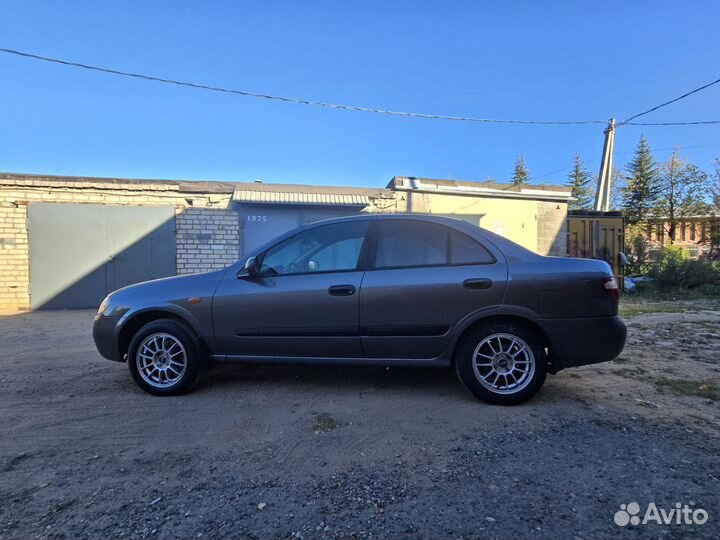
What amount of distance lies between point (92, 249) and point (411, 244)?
9.25 m

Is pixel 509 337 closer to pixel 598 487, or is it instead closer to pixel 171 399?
pixel 598 487

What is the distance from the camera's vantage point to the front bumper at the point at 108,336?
3.87 m

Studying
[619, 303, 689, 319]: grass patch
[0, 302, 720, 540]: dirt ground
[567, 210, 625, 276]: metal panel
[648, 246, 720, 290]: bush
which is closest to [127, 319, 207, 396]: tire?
[0, 302, 720, 540]: dirt ground

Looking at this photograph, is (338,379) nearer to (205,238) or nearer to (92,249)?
(205,238)

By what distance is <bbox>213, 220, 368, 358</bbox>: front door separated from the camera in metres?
3.59

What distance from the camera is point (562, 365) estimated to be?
3387 millimetres

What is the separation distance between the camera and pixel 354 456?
2.68m

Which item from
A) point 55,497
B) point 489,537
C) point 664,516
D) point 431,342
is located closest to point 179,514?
point 55,497

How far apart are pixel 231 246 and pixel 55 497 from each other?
8.64 meters

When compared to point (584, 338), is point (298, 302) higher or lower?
higher

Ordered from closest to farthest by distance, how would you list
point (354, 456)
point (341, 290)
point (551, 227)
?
1. point (354, 456)
2. point (341, 290)
3. point (551, 227)

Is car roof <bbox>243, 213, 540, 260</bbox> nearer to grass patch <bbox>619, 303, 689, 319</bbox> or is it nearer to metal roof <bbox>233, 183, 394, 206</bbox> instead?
grass patch <bbox>619, 303, 689, 319</bbox>

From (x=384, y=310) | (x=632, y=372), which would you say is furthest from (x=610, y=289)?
(x=384, y=310)

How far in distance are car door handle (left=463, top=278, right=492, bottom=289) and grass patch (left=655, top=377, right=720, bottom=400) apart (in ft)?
6.73
